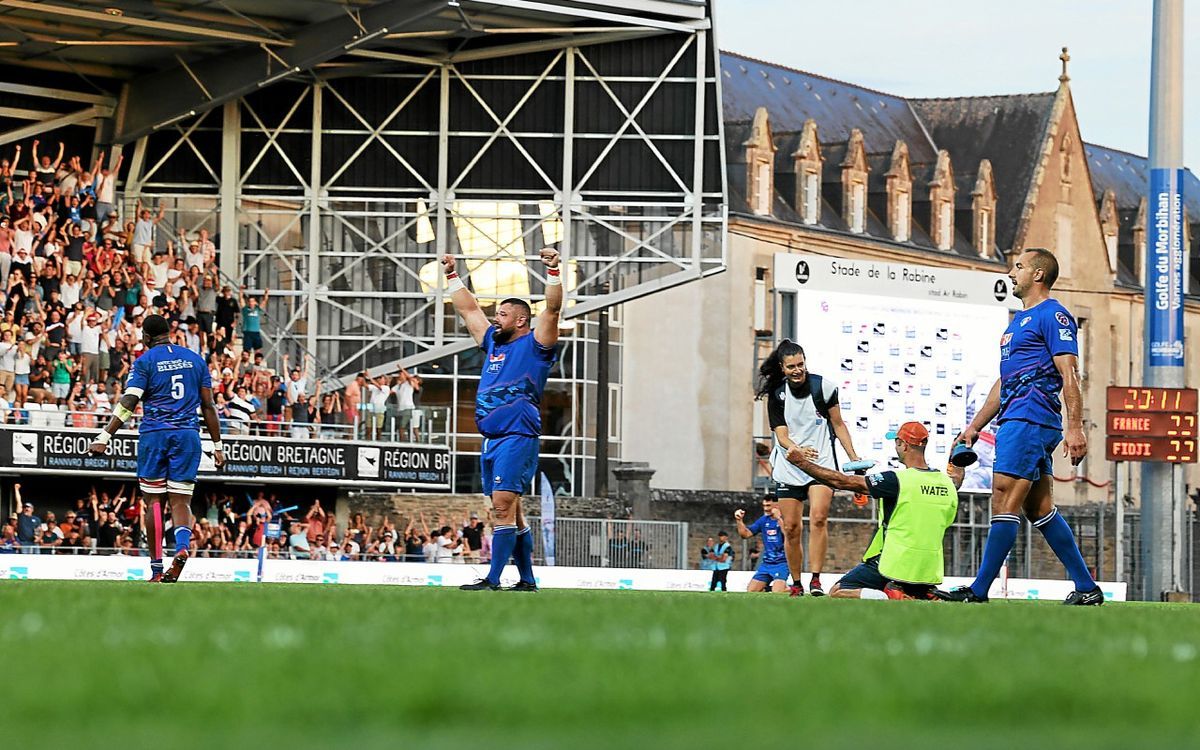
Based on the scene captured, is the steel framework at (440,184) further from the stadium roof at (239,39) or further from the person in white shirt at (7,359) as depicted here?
the person in white shirt at (7,359)

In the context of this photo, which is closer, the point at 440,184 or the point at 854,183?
the point at 440,184

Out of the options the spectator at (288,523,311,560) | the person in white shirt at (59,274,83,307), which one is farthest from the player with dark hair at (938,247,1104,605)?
the person in white shirt at (59,274,83,307)

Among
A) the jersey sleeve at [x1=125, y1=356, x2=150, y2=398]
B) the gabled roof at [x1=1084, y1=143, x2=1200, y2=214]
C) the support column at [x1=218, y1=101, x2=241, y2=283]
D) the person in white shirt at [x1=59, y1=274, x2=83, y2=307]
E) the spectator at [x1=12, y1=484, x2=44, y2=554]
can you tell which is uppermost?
the gabled roof at [x1=1084, y1=143, x2=1200, y2=214]

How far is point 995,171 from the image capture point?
91250 millimetres

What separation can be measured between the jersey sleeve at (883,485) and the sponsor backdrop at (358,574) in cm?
1099

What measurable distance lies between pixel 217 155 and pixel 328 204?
2639 mm

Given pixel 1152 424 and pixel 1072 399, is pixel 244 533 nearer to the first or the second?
pixel 1152 424

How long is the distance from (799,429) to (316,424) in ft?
82.7

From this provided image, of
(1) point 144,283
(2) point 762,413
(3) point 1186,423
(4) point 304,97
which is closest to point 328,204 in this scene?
(4) point 304,97

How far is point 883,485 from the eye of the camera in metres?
14.9

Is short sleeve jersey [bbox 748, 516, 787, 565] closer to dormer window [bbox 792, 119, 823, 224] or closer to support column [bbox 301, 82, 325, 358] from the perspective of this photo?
support column [bbox 301, 82, 325, 358]

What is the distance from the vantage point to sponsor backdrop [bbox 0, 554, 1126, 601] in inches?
1204

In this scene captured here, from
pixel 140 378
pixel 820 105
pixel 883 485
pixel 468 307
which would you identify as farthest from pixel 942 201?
pixel 883 485

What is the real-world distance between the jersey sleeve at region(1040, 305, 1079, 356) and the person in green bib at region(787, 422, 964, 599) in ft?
3.70
